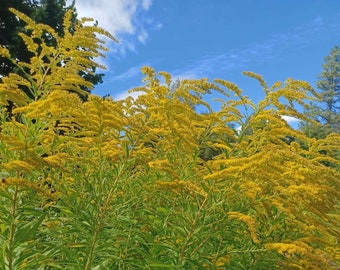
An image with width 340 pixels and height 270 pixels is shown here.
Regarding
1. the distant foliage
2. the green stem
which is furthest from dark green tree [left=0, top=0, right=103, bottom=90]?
A: the green stem

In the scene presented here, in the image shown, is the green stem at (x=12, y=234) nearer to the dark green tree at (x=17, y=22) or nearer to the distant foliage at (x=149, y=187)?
the distant foliage at (x=149, y=187)

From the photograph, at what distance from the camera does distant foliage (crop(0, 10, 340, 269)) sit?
10.2 feet

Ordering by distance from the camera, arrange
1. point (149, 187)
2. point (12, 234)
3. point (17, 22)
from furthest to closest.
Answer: point (17, 22) < point (149, 187) < point (12, 234)

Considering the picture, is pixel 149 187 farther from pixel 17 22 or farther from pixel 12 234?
pixel 17 22

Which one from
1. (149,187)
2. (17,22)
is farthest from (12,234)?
(17,22)

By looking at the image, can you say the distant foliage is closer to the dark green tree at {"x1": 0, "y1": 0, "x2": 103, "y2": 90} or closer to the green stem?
the green stem

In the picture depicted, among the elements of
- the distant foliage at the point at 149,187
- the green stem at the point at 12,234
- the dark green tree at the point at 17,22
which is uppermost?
the dark green tree at the point at 17,22

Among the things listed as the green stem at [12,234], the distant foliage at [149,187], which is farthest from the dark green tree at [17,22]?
the green stem at [12,234]

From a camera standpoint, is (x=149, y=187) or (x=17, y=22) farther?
(x=17, y=22)

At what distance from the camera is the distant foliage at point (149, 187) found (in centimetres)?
309

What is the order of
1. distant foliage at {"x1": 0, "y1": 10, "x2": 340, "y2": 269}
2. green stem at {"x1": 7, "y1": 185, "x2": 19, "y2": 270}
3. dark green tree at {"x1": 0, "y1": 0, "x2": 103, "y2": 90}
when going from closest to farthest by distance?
green stem at {"x1": 7, "y1": 185, "x2": 19, "y2": 270}
distant foliage at {"x1": 0, "y1": 10, "x2": 340, "y2": 269}
dark green tree at {"x1": 0, "y1": 0, "x2": 103, "y2": 90}

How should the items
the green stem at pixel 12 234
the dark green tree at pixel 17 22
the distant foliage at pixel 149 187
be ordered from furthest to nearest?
the dark green tree at pixel 17 22, the distant foliage at pixel 149 187, the green stem at pixel 12 234

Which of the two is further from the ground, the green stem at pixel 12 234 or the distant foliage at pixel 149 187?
the distant foliage at pixel 149 187

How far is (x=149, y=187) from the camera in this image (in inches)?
148
